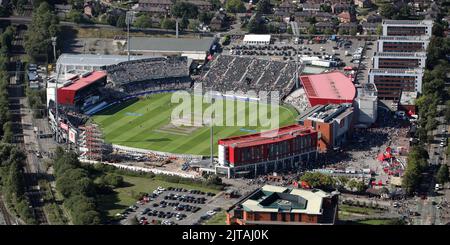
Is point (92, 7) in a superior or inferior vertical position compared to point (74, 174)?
superior

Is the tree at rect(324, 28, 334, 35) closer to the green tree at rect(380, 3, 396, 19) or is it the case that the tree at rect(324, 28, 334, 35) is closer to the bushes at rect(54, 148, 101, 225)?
the green tree at rect(380, 3, 396, 19)

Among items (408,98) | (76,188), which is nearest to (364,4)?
(408,98)

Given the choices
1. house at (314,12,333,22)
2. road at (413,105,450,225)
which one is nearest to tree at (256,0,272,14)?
house at (314,12,333,22)

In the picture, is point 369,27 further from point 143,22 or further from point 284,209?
point 284,209

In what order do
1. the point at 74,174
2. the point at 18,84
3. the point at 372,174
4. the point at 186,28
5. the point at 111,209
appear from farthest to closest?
the point at 186,28 < the point at 18,84 < the point at 372,174 < the point at 74,174 < the point at 111,209
